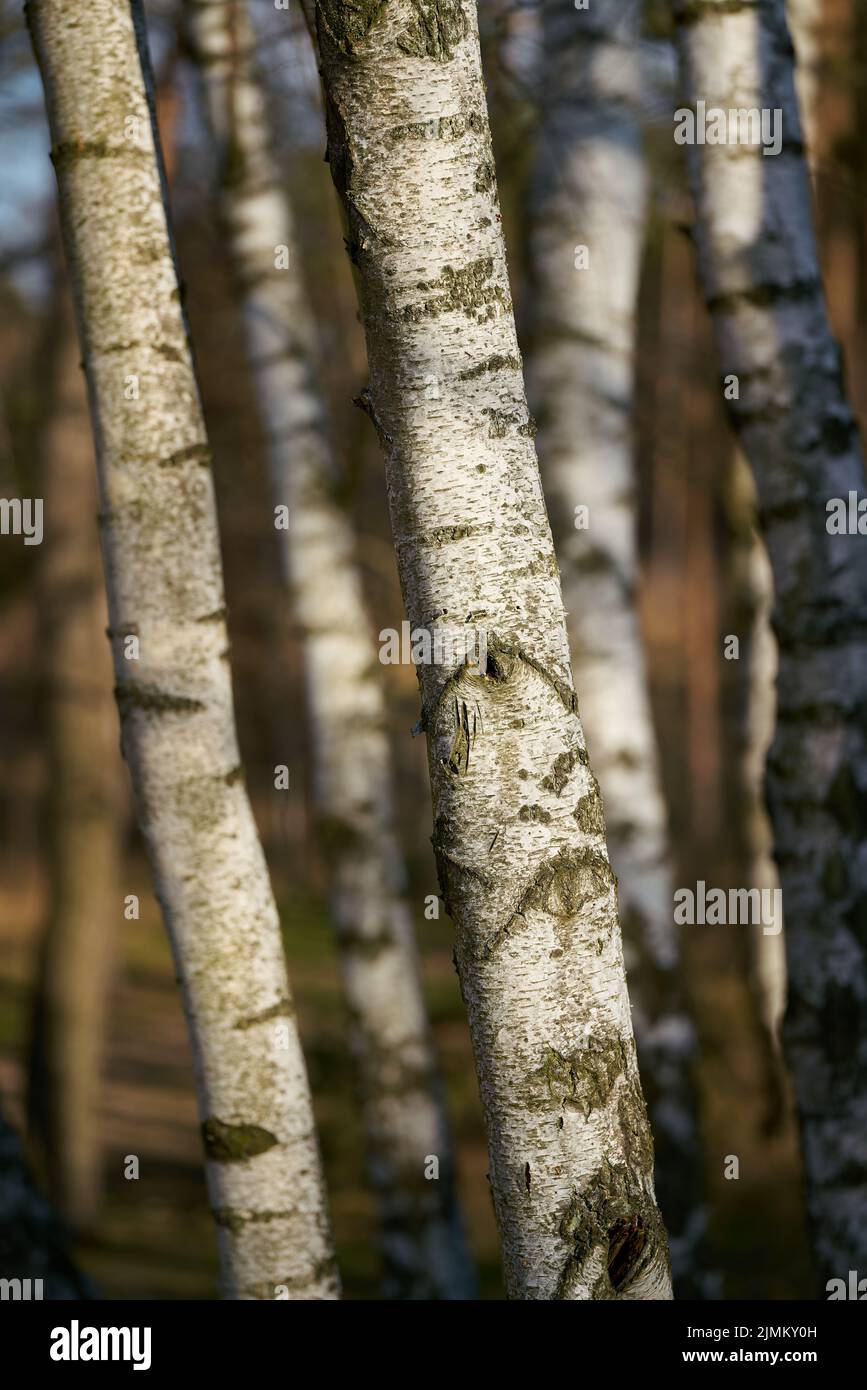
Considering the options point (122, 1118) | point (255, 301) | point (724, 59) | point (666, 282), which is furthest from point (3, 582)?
point (724, 59)

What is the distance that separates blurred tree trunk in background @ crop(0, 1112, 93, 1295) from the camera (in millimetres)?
2701

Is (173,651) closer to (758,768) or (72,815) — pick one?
(758,768)

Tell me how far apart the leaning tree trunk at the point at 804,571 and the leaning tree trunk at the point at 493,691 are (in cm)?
126

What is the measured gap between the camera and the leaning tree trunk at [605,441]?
3879mm

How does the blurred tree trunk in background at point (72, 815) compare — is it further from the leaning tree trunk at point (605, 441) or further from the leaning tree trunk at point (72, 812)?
the leaning tree trunk at point (605, 441)

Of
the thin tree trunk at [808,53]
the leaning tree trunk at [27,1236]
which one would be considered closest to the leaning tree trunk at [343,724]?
the leaning tree trunk at [27,1236]

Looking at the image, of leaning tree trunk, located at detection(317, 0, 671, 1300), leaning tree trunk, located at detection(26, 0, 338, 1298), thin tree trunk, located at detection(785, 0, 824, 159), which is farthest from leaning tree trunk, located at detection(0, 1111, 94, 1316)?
thin tree trunk, located at detection(785, 0, 824, 159)

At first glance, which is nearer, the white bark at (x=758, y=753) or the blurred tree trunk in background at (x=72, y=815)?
the white bark at (x=758, y=753)

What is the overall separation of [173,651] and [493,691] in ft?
3.16

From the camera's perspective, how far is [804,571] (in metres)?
2.91

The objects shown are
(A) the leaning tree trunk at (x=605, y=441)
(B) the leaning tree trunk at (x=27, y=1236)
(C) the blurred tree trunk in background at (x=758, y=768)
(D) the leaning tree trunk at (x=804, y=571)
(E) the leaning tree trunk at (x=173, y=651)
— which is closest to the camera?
(E) the leaning tree trunk at (x=173, y=651)

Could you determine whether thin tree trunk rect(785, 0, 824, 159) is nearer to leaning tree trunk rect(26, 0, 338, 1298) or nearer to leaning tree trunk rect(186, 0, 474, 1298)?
leaning tree trunk rect(186, 0, 474, 1298)

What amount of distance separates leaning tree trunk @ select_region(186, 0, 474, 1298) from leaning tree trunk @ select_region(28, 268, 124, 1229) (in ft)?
12.3
